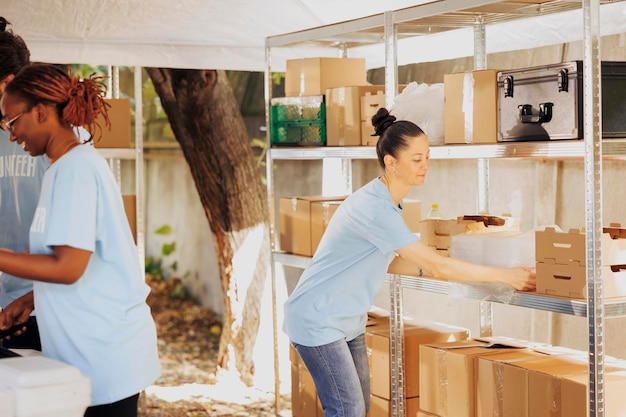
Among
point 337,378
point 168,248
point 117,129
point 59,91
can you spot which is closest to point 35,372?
point 59,91

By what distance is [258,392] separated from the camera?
6.48 meters

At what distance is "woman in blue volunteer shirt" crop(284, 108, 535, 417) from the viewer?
3.37 m

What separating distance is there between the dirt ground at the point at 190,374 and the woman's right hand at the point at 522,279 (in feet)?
7.47

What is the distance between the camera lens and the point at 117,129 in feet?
17.7

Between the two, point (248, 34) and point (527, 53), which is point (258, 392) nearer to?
point (248, 34)

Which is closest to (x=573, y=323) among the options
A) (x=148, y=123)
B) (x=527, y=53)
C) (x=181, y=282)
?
(x=527, y=53)

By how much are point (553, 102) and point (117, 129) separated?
2.78 m

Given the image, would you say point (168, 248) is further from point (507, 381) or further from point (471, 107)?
point (507, 381)

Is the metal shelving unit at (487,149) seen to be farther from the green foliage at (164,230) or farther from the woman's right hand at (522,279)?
the green foliage at (164,230)

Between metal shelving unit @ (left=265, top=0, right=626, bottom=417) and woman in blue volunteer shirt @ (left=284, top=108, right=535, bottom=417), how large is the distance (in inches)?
16.1

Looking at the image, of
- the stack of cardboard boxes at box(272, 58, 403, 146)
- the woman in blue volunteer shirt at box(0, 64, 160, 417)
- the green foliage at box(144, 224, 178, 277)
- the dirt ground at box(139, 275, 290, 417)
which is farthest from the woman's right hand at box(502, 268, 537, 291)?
the green foliage at box(144, 224, 178, 277)

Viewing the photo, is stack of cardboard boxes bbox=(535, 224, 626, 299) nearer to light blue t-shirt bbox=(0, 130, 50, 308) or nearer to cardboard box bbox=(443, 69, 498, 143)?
cardboard box bbox=(443, 69, 498, 143)

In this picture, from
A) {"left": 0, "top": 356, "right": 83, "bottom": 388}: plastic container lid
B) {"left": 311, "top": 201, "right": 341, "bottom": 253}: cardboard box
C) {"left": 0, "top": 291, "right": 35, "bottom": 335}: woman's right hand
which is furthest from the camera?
{"left": 311, "top": 201, "right": 341, "bottom": 253}: cardboard box

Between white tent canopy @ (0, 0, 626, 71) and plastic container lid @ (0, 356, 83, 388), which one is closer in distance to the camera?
plastic container lid @ (0, 356, 83, 388)
